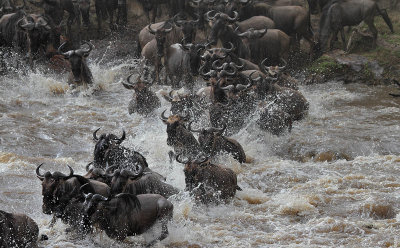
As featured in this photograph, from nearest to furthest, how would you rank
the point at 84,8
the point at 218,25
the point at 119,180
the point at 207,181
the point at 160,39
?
1. the point at 119,180
2. the point at 207,181
3. the point at 160,39
4. the point at 218,25
5. the point at 84,8

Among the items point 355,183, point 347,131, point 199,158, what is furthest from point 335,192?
point 347,131

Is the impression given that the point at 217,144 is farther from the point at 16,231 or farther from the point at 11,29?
the point at 11,29

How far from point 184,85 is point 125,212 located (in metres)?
9.13

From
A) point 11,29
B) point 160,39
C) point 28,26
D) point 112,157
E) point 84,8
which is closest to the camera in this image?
point 112,157

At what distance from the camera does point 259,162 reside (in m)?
13.1

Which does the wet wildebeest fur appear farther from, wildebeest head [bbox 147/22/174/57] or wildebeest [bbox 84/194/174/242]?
wildebeest head [bbox 147/22/174/57]

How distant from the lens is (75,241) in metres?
9.35

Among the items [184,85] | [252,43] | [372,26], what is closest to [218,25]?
[252,43]

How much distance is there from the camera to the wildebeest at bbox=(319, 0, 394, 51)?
19844mm

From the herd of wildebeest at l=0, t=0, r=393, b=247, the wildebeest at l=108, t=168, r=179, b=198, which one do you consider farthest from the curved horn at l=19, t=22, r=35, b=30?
the wildebeest at l=108, t=168, r=179, b=198

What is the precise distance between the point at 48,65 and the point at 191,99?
6.04 meters

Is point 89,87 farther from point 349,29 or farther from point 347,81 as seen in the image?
point 349,29

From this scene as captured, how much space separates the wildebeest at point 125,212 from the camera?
29.0 feet

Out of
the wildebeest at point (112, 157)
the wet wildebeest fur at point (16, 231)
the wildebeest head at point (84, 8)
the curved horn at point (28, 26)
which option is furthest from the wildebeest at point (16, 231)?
the wildebeest head at point (84, 8)
